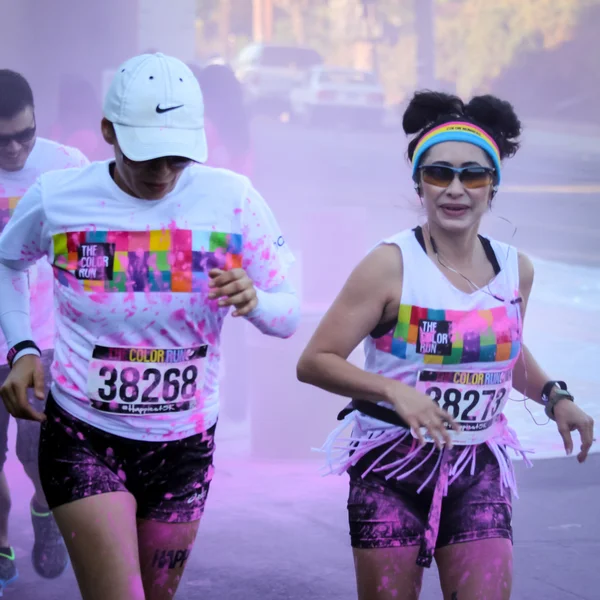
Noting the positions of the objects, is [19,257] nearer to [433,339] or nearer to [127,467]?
[127,467]

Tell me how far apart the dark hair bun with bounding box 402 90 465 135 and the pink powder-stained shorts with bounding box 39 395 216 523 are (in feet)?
3.71

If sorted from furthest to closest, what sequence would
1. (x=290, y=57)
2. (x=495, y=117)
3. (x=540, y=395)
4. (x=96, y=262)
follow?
(x=290, y=57) < (x=540, y=395) < (x=495, y=117) < (x=96, y=262)

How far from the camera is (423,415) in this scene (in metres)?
2.79

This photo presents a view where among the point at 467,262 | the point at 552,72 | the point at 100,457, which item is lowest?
the point at 100,457

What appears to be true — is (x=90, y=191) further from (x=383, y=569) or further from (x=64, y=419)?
(x=383, y=569)

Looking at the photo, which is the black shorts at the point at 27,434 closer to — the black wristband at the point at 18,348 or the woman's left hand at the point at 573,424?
the black wristband at the point at 18,348

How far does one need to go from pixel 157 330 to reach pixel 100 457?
36 centimetres

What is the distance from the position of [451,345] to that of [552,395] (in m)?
0.49

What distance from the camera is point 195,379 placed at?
3.07 m

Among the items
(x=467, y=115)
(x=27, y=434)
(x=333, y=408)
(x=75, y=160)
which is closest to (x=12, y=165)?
(x=75, y=160)

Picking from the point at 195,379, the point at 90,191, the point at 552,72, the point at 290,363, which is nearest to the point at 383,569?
the point at 195,379

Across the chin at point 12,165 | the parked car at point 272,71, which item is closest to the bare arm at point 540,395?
the chin at point 12,165

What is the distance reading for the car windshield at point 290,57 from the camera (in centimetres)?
1146

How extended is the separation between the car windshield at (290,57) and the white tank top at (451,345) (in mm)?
8450
